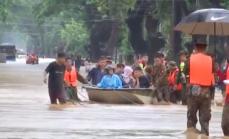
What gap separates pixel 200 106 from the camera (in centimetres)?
1366

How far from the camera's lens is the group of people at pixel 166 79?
13492mm

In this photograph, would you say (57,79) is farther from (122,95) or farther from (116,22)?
(116,22)

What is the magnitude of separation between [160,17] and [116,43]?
96.1 ft

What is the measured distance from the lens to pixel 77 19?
100375 mm

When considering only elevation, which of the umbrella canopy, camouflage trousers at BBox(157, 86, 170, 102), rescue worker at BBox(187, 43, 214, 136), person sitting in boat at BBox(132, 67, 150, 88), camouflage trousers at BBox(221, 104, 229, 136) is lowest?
camouflage trousers at BBox(157, 86, 170, 102)

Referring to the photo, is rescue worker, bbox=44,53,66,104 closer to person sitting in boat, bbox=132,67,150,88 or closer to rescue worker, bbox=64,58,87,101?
rescue worker, bbox=64,58,87,101

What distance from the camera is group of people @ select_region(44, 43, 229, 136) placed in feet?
44.3

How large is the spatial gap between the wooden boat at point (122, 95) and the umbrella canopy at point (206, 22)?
462 centimetres

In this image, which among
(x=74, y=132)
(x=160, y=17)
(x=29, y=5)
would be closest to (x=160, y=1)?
(x=160, y=17)

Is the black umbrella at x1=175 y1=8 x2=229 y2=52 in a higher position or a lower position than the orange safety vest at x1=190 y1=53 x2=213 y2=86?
higher

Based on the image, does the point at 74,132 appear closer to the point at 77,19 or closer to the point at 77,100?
the point at 77,100

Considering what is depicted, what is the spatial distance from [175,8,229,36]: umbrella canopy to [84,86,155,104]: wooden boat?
4.62 meters

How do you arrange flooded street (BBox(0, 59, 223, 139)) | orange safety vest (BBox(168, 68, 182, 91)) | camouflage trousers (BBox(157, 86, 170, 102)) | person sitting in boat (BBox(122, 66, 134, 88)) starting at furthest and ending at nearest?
person sitting in boat (BBox(122, 66, 134, 88)) → orange safety vest (BBox(168, 68, 182, 91)) → camouflage trousers (BBox(157, 86, 170, 102)) → flooded street (BBox(0, 59, 223, 139))

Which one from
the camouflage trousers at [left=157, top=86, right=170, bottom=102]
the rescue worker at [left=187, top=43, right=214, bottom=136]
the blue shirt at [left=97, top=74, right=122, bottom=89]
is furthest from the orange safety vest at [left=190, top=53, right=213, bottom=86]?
the camouflage trousers at [left=157, top=86, right=170, bottom=102]
